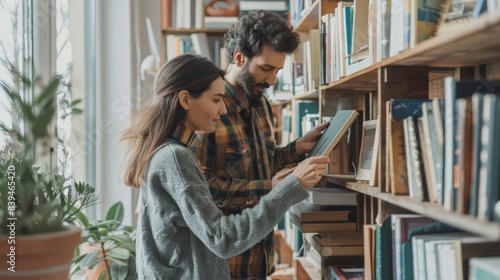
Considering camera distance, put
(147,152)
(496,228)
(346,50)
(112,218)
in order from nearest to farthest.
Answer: (496,228), (147,152), (346,50), (112,218)

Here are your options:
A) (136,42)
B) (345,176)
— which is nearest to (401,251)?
(345,176)

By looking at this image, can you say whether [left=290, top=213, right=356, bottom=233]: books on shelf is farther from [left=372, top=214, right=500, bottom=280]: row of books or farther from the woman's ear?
the woman's ear

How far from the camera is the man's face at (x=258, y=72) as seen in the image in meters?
2.06

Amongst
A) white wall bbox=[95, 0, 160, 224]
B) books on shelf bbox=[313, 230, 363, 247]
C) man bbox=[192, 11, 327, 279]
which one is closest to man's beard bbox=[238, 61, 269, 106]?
man bbox=[192, 11, 327, 279]

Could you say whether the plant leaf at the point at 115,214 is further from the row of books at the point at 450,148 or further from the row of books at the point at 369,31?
the row of books at the point at 450,148

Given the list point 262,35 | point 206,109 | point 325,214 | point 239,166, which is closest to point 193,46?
point 262,35

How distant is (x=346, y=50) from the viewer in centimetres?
185

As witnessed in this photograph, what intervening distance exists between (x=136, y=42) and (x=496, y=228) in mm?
3162

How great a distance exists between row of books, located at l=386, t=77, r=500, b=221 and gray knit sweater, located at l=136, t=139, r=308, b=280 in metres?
0.35

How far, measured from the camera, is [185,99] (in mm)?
1576

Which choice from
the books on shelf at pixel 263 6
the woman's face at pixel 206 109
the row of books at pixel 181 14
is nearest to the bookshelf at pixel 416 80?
the woman's face at pixel 206 109

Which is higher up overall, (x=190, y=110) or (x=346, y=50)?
(x=346, y=50)

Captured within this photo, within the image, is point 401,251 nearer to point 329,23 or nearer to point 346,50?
point 346,50

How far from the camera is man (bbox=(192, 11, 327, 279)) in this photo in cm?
184
